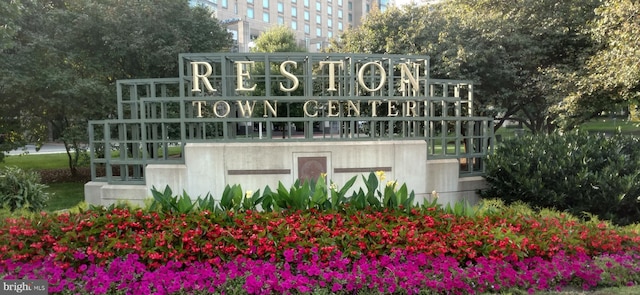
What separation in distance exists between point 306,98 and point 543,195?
4774 millimetres

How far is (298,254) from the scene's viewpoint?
4.33 metres

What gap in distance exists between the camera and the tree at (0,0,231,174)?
40.3 ft

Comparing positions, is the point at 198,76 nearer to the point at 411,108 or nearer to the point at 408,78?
the point at 408,78


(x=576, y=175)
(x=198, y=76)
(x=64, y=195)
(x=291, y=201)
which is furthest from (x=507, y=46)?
(x=64, y=195)

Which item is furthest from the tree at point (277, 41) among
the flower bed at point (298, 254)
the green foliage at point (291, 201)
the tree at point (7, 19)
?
the flower bed at point (298, 254)

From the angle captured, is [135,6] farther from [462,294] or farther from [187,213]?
[462,294]

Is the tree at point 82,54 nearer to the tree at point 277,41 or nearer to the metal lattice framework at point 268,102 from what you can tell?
the metal lattice framework at point 268,102

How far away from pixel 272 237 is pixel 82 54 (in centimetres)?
Result: 1252

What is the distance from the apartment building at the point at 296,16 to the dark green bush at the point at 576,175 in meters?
43.5

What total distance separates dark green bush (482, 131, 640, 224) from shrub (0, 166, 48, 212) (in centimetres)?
892

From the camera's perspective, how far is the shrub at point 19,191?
7535mm

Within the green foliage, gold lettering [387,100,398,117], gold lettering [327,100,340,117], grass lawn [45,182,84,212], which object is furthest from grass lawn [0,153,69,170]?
the green foliage

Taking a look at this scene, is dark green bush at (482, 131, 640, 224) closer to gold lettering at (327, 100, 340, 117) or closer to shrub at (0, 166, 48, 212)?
gold lettering at (327, 100, 340, 117)

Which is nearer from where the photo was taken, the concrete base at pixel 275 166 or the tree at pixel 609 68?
the concrete base at pixel 275 166
